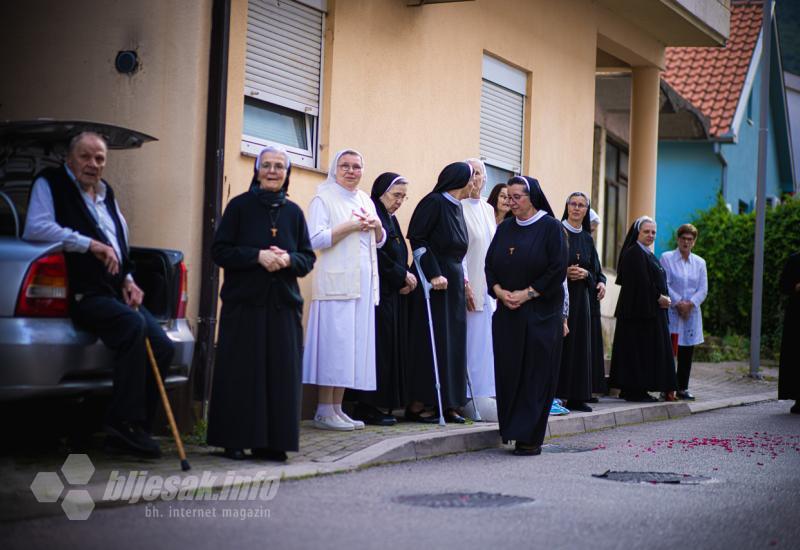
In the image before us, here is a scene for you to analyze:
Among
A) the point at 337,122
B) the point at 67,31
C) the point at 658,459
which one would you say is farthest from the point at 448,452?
the point at 67,31

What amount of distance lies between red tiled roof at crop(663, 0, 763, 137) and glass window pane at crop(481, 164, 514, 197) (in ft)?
51.7

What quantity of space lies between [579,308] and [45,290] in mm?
6999

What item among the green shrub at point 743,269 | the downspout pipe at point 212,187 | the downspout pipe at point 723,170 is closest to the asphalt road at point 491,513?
the downspout pipe at point 212,187

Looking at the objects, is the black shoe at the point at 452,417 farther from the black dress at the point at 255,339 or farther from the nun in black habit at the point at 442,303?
the black dress at the point at 255,339

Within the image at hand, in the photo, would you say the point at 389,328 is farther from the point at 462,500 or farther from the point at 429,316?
the point at 462,500

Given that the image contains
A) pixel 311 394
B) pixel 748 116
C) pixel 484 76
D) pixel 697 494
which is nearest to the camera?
pixel 697 494

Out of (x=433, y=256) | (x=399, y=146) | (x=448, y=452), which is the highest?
(x=399, y=146)

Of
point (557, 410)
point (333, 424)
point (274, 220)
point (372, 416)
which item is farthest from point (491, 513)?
point (557, 410)

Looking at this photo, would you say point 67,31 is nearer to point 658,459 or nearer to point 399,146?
point 399,146

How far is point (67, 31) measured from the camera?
10.0 meters

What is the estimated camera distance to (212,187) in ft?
32.0

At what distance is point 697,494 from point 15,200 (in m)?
4.65

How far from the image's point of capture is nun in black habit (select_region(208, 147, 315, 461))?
8039 mm

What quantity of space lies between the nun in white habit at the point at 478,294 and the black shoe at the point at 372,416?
1.24 metres
